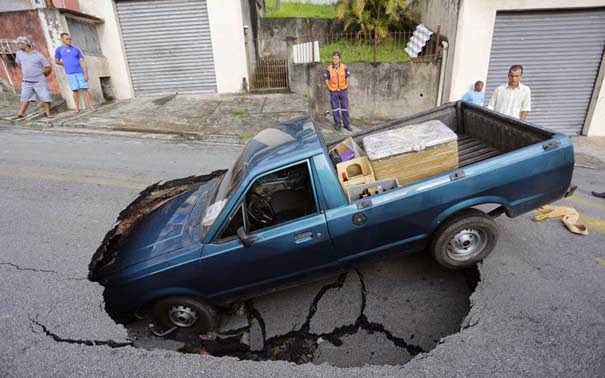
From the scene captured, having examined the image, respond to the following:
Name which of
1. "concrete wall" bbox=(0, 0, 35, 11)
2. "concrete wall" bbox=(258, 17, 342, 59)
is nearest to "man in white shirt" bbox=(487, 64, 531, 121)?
"concrete wall" bbox=(258, 17, 342, 59)

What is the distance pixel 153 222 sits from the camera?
3801 millimetres

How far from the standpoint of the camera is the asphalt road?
2.71 metres

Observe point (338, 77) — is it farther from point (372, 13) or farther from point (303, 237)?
point (303, 237)

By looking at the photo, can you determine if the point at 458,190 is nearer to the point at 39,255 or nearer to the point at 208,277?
the point at 208,277

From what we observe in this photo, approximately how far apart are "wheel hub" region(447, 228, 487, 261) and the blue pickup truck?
0.04ft

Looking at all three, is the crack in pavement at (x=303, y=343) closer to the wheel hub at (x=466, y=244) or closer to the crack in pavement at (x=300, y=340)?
the crack in pavement at (x=300, y=340)

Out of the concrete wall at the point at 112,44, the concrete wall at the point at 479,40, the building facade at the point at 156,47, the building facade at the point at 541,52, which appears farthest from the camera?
the concrete wall at the point at 112,44

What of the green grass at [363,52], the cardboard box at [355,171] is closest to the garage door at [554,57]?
the green grass at [363,52]

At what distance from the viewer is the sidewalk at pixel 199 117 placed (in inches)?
336

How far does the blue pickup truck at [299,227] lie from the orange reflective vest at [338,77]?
5847 millimetres

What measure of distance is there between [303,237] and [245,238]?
49 cm

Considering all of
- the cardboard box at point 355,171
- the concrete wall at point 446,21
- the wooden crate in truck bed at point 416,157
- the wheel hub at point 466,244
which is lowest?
the wheel hub at point 466,244

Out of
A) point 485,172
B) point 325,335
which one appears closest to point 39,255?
point 325,335

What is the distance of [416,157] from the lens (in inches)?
131
